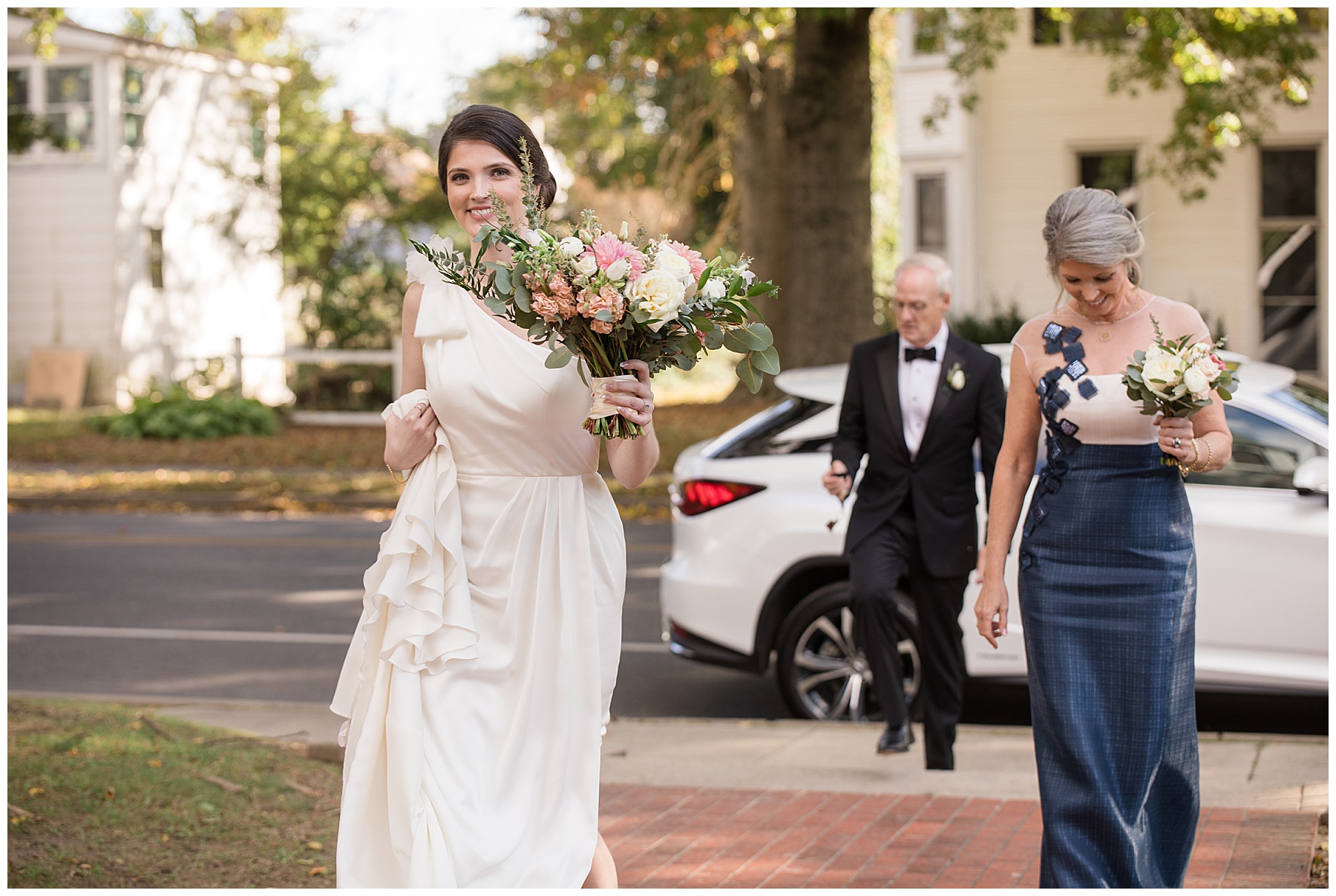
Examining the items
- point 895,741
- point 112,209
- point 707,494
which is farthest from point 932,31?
point 112,209

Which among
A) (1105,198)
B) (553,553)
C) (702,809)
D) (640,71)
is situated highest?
(640,71)

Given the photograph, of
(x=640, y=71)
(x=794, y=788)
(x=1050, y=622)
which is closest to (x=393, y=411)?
(x=1050, y=622)

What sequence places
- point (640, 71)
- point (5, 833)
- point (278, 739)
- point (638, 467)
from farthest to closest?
point (640, 71) < point (278, 739) < point (5, 833) < point (638, 467)

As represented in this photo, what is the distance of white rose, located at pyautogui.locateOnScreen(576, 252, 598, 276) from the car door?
4185 mm

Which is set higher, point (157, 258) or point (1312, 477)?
point (157, 258)

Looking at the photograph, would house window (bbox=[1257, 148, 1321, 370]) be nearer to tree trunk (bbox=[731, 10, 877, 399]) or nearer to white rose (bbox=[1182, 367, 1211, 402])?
tree trunk (bbox=[731, 10, 877, 399])

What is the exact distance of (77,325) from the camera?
30516 mm

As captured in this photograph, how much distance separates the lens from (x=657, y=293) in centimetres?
336

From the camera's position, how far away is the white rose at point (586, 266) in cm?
337

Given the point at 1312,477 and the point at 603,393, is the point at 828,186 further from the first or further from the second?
the point at 603,393

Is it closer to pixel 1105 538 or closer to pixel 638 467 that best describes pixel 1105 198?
pixel 1105 538

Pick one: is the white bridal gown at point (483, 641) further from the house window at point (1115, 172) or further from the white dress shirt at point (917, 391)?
the house window at point (1115, 172)

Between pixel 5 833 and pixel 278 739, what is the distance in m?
1.78

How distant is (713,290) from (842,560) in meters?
3.83
